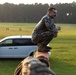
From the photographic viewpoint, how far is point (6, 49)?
19.7m

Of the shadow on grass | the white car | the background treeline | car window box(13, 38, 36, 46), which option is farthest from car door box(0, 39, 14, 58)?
the background treeline

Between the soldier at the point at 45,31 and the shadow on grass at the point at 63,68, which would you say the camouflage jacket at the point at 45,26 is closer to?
the soldier at the point at 45,31

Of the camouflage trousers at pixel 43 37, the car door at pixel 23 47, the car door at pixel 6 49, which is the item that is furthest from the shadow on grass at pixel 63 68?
the camouflage trousers at pixel 43 37

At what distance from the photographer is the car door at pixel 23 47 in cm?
1963

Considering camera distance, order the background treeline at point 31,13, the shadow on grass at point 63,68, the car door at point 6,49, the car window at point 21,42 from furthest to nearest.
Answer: the background treeline at point 31,13 < the car window at point 21,42 < the car door at point 6,49 < the shadow on grass at point 63,68

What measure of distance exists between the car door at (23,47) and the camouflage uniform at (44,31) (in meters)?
15.6

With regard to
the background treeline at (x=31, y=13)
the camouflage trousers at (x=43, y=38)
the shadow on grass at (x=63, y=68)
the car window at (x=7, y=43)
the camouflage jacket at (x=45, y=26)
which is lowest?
the background treeline at (x=31, y=13)

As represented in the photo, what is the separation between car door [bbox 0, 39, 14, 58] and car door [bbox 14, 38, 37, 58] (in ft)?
0.95

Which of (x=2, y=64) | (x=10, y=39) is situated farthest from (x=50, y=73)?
(x=10, y=39)

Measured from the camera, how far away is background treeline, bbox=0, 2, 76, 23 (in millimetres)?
142500

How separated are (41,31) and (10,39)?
1585cm

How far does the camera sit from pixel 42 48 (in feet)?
11.9

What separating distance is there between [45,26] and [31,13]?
483ft

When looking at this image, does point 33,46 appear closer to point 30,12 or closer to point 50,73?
point 50,73
